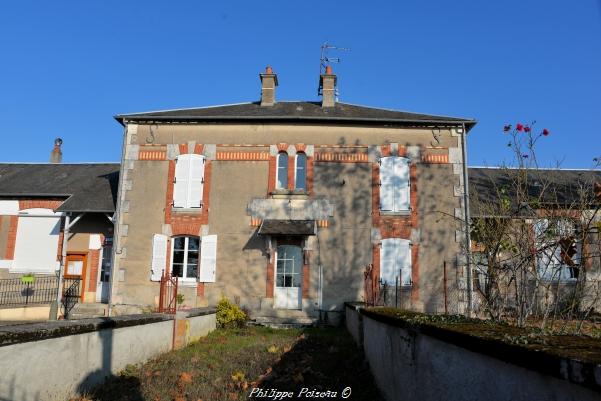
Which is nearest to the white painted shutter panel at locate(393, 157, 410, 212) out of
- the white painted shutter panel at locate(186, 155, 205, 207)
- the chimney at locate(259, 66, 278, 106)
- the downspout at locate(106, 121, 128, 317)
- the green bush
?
the chimney at locate(259, 66, 278, 106)

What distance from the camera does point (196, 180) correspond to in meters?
14.9

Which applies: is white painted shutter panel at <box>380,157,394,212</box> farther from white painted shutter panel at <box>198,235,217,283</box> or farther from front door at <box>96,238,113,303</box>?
front door at <box>96,238,113,303</box>

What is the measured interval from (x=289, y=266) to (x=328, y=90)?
6.23 meters

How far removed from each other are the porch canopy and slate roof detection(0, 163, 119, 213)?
502 cm

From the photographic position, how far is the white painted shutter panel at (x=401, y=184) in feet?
47.9

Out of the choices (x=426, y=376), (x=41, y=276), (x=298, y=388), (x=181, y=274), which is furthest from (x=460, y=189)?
(x=41, y=276)

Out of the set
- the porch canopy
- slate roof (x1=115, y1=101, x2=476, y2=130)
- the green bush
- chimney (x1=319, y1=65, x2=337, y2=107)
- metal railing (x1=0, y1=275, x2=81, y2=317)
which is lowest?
the green bush

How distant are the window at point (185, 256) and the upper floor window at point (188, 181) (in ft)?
3.56

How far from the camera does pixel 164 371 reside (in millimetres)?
6887

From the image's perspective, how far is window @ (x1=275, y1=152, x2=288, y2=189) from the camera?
14.8 metres

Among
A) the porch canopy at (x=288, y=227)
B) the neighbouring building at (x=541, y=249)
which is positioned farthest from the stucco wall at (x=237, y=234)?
the neighbouring building at (x=541, y=249)

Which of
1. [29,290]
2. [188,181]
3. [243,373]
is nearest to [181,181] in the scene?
[188,181]

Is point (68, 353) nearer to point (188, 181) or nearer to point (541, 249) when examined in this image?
point (541, 249)

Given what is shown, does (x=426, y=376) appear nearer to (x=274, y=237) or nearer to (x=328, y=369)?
(x=328, y=369)
